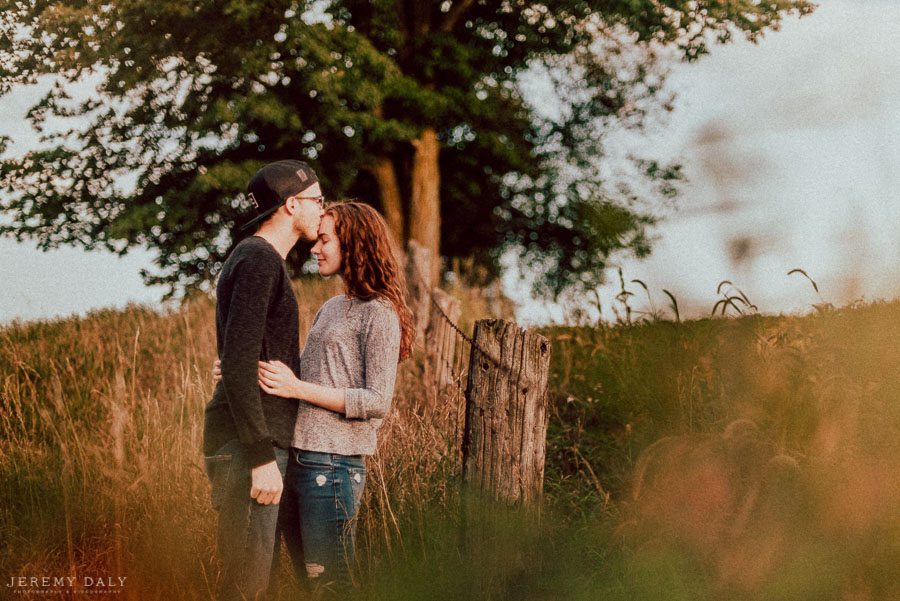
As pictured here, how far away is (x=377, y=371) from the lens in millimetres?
2650

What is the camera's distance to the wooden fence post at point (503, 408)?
9.89 ft

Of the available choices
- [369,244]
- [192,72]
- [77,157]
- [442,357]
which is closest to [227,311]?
[369,244]

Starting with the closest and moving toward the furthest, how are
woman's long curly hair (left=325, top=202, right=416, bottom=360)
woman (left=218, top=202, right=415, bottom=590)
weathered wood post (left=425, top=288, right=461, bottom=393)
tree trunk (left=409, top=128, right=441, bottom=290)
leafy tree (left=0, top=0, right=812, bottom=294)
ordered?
woman (left=218, top=202, right=415, bottom=590) → woman's long curly hair (left=325, top=202, right=416, bottom=360) → weathered wood post (left=425, top=288, right=461, bottom=393) → leafy tree (left=0, top=0, right=812, bottom=294) → tree trunk (left=409, top=128, right=441, bottom=290)

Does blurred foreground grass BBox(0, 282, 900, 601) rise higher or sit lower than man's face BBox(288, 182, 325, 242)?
lower

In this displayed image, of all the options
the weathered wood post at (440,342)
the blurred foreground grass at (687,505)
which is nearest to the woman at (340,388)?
the blurred foreground grass at (687,505)

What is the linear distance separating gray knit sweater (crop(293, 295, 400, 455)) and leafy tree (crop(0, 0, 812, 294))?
661cm

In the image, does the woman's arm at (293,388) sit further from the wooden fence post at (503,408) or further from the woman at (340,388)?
the wooden fence post at (503,408)

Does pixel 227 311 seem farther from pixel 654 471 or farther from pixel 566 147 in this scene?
pixel 566 147

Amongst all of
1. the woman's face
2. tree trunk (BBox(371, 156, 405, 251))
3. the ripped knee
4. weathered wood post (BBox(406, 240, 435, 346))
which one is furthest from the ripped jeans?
tree trunk (BBox(371, 156, 405, 251))

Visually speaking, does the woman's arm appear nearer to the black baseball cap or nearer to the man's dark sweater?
the man's dark sweater

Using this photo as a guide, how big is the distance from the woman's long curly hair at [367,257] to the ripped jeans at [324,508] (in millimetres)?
596

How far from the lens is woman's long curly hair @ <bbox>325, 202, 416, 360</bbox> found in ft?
9.00

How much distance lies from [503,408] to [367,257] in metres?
0.83

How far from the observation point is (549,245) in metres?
16.7
